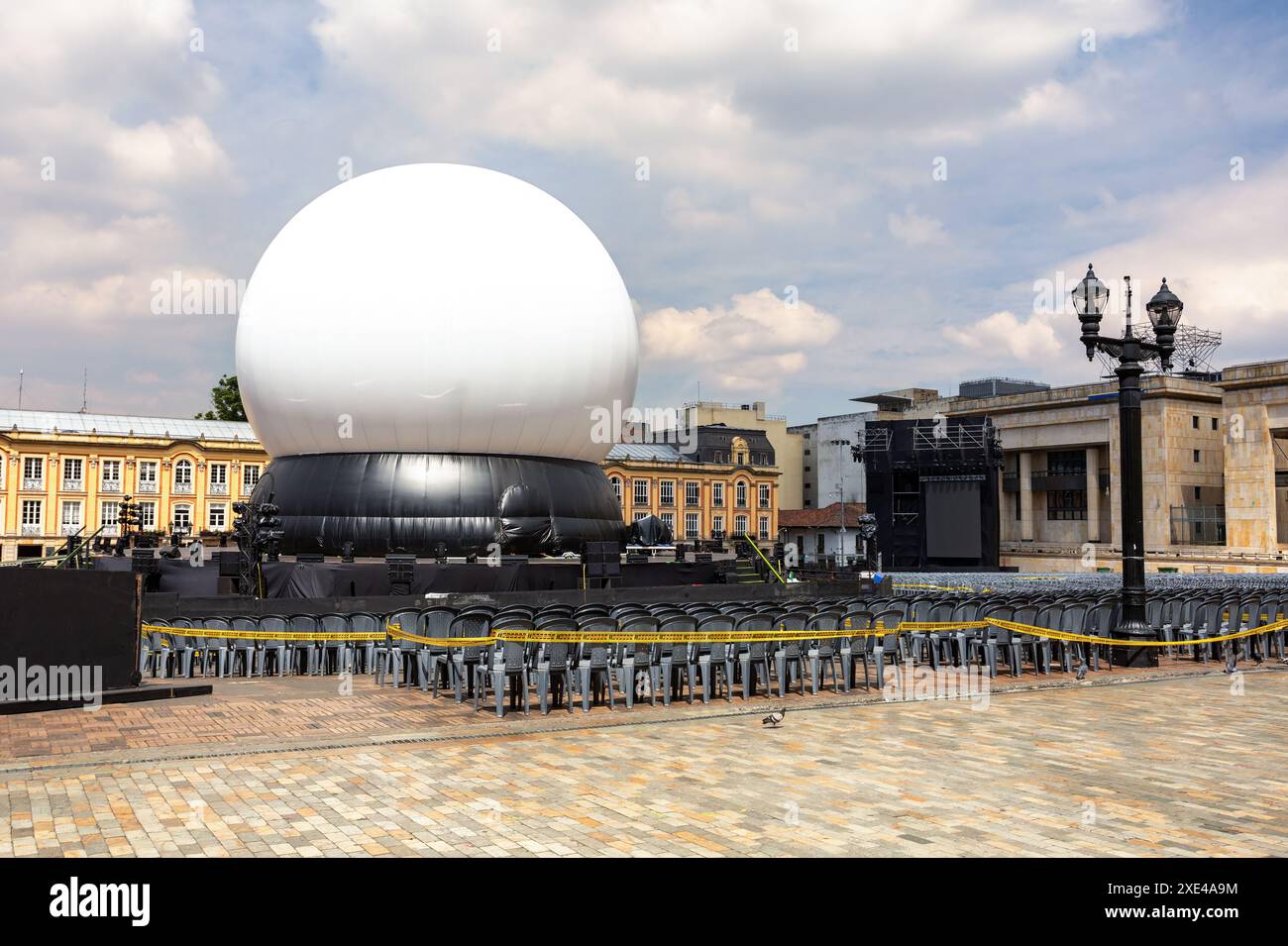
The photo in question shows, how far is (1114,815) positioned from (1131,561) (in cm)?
1117

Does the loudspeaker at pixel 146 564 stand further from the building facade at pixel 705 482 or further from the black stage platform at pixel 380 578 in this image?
the building facade at pixel 705 482

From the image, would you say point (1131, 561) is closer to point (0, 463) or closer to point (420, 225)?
point (420, 225)

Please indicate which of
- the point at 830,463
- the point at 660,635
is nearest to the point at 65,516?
the point at 830,463

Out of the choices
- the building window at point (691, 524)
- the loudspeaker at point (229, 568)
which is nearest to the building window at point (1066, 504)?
the building window at point (691, 524)

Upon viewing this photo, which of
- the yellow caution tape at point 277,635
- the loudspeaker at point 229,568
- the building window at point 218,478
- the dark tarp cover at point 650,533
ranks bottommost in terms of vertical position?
the yellow caution tape at point 277,635

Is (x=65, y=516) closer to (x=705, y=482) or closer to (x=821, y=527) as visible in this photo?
(x=705, y=482)

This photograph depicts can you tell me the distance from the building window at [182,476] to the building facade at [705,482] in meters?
34.7

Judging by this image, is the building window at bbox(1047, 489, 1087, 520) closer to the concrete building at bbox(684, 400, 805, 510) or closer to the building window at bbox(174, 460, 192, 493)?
the concrete building at bbox(684, 400, 805, 510)

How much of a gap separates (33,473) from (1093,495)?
83939 mm

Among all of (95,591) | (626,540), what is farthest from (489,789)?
(626,540)

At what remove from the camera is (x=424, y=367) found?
3231 cm

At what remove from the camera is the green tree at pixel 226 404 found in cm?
9938
